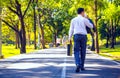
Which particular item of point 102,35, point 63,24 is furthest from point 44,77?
point 63,24

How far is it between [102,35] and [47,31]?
80.0 feet

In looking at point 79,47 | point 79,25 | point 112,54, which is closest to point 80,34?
point 79,25

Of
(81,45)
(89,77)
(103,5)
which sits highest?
(103,5)

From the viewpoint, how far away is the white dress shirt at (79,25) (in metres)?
13.2

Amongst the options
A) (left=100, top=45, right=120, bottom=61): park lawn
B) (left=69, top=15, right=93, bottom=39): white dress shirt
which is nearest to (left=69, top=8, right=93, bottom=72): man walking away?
(left=69, top=15, right=93, bottom=39): white dress shirt

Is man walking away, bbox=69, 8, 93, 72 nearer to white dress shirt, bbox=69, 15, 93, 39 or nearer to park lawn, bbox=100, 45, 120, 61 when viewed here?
white dress shirt, bbox=69, 15, 93, 39

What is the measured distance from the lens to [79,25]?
13250 millimetres

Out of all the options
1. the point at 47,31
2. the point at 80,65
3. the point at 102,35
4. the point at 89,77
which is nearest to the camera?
the point at 89,77

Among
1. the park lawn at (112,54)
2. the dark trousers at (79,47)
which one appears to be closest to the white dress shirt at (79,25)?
the dark trousers at (79,47)

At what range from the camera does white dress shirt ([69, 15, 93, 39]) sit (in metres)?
13.2

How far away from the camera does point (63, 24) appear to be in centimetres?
9969

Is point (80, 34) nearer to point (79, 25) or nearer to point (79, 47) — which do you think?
point (79, 25)

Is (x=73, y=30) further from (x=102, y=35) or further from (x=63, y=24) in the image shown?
(x=63, y=24)

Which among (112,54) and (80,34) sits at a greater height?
(80,34)
